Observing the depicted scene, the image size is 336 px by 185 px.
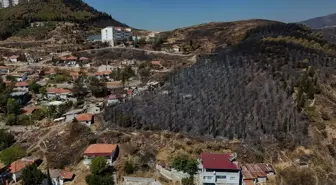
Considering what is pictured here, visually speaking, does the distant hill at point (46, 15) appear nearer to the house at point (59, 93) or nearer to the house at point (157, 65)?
the house at point (157, 65)

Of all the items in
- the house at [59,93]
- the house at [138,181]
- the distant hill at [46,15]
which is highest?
the distant hill at [46,15]

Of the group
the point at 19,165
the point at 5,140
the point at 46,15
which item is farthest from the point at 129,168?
the point at 46,15

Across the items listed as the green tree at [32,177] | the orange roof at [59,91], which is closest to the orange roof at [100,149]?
the green tree at [32,177]

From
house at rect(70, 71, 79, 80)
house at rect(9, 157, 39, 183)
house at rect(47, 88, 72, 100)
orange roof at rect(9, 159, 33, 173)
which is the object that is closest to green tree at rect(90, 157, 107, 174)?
house at rect(9, 157, 39, 183)

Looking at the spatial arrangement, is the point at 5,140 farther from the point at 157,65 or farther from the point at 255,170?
the point at 157,65

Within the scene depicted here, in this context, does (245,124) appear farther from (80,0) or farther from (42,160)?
(80,0)

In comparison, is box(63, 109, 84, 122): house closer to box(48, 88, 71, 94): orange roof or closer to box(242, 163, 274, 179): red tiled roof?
box(48, 88, 71, 94): orange roof
